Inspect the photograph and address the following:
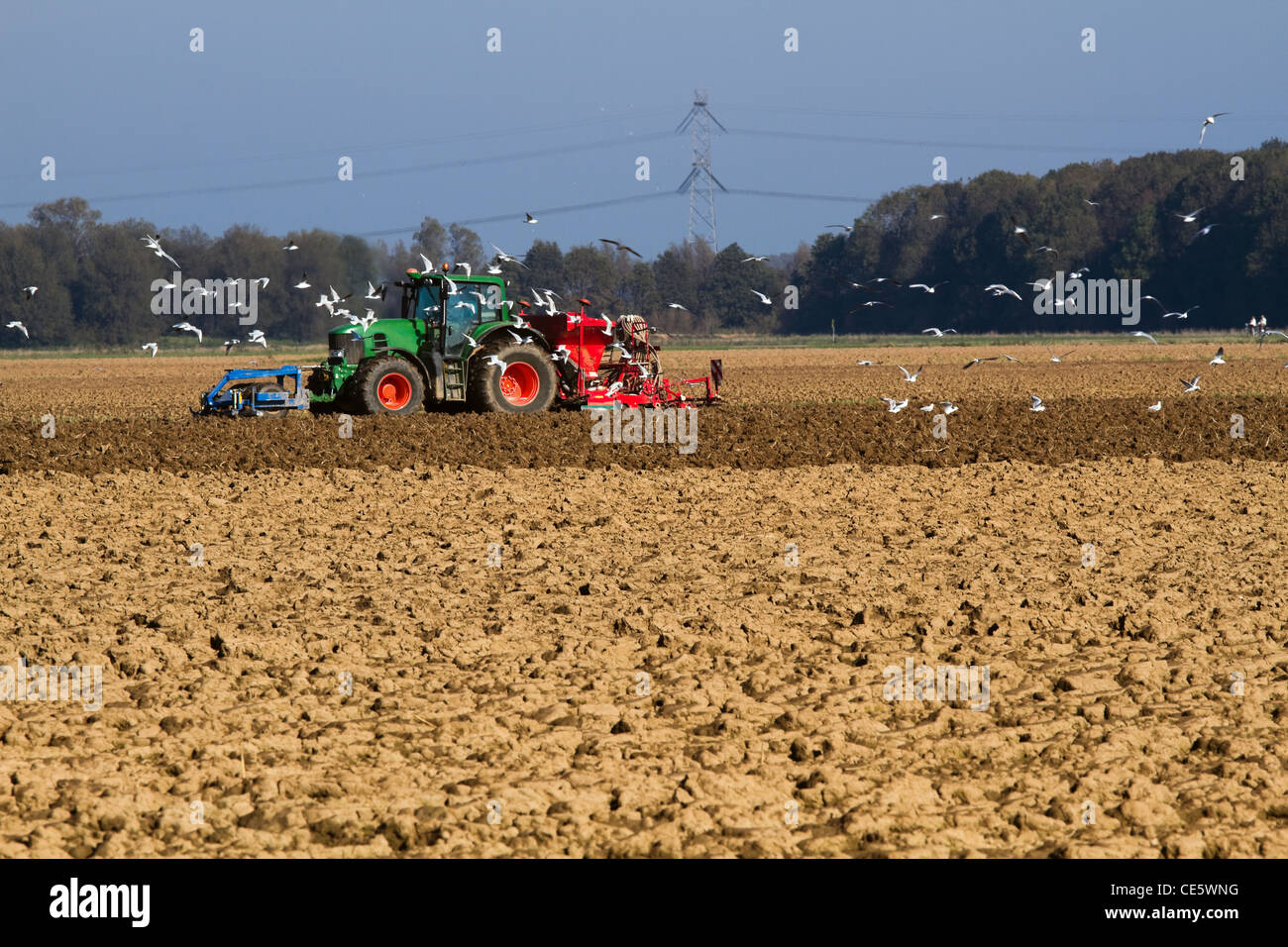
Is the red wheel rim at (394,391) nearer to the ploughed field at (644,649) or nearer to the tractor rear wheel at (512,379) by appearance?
the tractor rear wheel at (512,379)

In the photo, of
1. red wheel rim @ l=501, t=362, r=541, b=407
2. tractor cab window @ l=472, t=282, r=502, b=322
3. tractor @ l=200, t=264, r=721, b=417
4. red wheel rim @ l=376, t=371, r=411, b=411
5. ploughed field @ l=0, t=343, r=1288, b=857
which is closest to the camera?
ploughed field @ l=0, t=343, r=1288, b=857

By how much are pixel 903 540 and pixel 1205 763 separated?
5.64 m

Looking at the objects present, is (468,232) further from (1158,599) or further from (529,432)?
(1158,599)

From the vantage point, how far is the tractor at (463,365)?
20078 millimetres

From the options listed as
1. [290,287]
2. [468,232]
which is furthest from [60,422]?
[468,232]

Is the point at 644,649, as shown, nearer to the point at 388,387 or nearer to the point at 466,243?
Answer: the point at 388,387

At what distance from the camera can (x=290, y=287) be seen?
7512 cm

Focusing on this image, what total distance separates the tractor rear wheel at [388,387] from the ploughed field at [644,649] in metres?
2.51

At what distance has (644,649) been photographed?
8391mm

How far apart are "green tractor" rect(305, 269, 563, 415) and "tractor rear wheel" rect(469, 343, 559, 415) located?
2cm

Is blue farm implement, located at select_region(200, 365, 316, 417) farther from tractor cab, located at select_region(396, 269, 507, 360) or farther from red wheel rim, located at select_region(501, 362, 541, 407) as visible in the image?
red wheel rim, located at select_region(501, 362, 541, 407)

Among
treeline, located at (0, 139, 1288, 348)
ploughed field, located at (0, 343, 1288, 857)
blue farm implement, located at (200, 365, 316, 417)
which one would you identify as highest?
treeline, located at (0, 139, 1288, 348)

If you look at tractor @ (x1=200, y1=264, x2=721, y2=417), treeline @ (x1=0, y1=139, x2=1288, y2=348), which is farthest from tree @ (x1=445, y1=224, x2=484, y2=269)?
tractor @ (x1=200, y1=264, x2=721, y2=417)

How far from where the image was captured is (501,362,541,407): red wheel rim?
21250 millimetres
